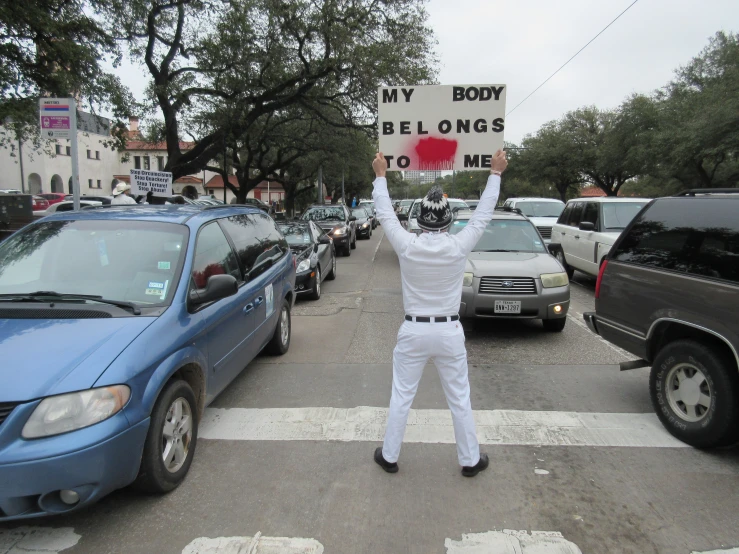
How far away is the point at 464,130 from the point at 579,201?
739cm

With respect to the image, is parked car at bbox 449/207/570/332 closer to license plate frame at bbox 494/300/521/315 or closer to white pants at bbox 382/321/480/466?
license plate frame at bbox 494/300/521/315

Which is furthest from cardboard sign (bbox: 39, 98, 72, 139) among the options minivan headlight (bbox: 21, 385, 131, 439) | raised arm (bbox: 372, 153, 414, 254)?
minivan headlight (bbox: 21, 385, 131, 439)

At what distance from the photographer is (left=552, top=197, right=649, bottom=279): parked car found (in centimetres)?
977

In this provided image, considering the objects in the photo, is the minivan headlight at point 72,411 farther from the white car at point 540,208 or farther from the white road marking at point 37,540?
the white car at point 540,208

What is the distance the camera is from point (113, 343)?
9.62 ft

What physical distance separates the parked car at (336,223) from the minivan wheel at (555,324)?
942 cm

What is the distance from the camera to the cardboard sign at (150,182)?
1033 centimetres

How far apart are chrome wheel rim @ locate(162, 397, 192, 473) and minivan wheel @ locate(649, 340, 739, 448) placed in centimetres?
364

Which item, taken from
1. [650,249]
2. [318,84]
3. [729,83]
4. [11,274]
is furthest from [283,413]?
[729,83]

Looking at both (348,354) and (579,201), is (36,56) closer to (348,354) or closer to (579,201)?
(348,354)

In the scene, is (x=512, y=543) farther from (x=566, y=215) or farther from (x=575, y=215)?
(x=566, y=215)

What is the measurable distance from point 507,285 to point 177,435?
4.61 meters

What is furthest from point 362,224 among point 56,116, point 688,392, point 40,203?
point 40,203

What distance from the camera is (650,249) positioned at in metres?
4.48
